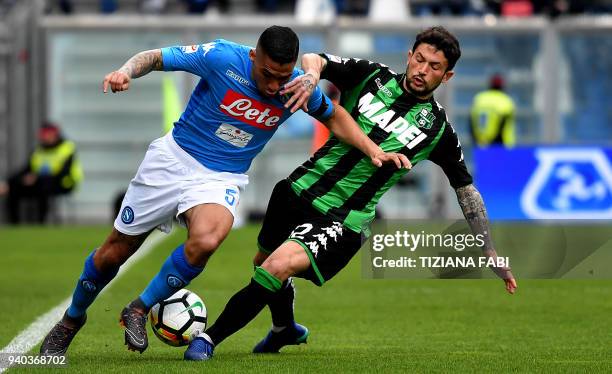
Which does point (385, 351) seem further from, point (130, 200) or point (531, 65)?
point (531, 65)

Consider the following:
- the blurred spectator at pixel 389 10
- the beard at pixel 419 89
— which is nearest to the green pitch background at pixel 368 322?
the beard at pixel 419 89

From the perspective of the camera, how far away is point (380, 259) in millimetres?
7762

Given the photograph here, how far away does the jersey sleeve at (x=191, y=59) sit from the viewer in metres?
7.26

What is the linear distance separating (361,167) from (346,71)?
59 centimetres

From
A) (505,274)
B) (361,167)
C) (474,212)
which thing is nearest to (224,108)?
(361,167)

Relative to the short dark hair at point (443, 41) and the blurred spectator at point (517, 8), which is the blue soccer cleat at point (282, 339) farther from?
the blurred spectator at point (517, 8)

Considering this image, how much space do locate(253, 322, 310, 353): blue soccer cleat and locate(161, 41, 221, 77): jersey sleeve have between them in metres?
1.68

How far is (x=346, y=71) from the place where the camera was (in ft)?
25.4

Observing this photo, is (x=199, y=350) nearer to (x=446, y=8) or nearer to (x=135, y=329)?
(x=135, y=329)

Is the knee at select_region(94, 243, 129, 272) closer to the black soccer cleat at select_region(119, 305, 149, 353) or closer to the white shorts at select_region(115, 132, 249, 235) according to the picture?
the white shorts at select_region(115, 132, 249, 235)

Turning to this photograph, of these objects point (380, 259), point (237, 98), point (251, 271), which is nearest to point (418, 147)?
point (380, 259)

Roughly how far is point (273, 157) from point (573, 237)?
50.4ft

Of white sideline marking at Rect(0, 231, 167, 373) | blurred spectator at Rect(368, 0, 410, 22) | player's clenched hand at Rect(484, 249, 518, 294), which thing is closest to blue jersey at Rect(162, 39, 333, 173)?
player's clenched hand at Rect(484, 249, 518, 294)

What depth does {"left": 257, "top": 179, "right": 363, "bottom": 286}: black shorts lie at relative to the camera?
736 centimetres
